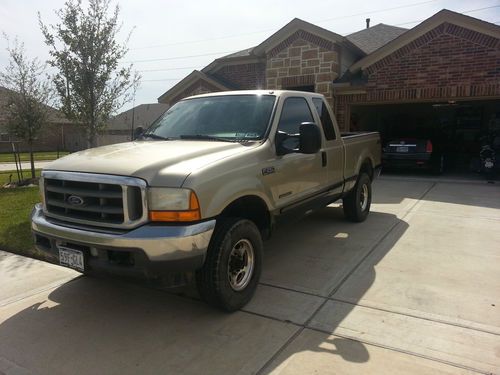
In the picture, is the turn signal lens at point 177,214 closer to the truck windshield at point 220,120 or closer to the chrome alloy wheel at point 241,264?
the chrome alloy wheel at point 241,264

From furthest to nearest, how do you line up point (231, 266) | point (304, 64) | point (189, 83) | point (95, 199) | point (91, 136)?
1. point (189, 83)
2. point (304, 64)
3. point (91, 136)
4. point (231, 266)
5. point (95, 199)

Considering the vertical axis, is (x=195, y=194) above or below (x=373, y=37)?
below

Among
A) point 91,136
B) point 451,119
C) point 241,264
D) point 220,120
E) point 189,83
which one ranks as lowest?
point 241,264

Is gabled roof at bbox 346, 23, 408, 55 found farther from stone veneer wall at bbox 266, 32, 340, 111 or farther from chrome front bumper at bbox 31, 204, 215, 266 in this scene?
chrome front bumper at bbox 31, 204, 215, 266

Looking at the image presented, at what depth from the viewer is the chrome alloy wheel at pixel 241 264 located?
12.6 ft

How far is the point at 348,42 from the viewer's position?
45.7ft

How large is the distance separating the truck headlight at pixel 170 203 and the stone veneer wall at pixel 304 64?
36.9 ft

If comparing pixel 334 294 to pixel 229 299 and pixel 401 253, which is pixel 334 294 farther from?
pixel 401 253

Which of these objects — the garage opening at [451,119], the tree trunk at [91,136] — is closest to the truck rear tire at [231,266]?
the tree trunk at [91,136]

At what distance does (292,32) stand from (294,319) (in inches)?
490

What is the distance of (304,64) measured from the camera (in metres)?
14.3

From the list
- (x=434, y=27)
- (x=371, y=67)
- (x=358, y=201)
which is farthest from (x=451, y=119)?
→ (x=358, y=201)

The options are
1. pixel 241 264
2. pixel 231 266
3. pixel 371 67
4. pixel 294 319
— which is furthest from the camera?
pixel 371 67

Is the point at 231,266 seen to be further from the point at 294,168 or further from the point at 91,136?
the point at 91,136
